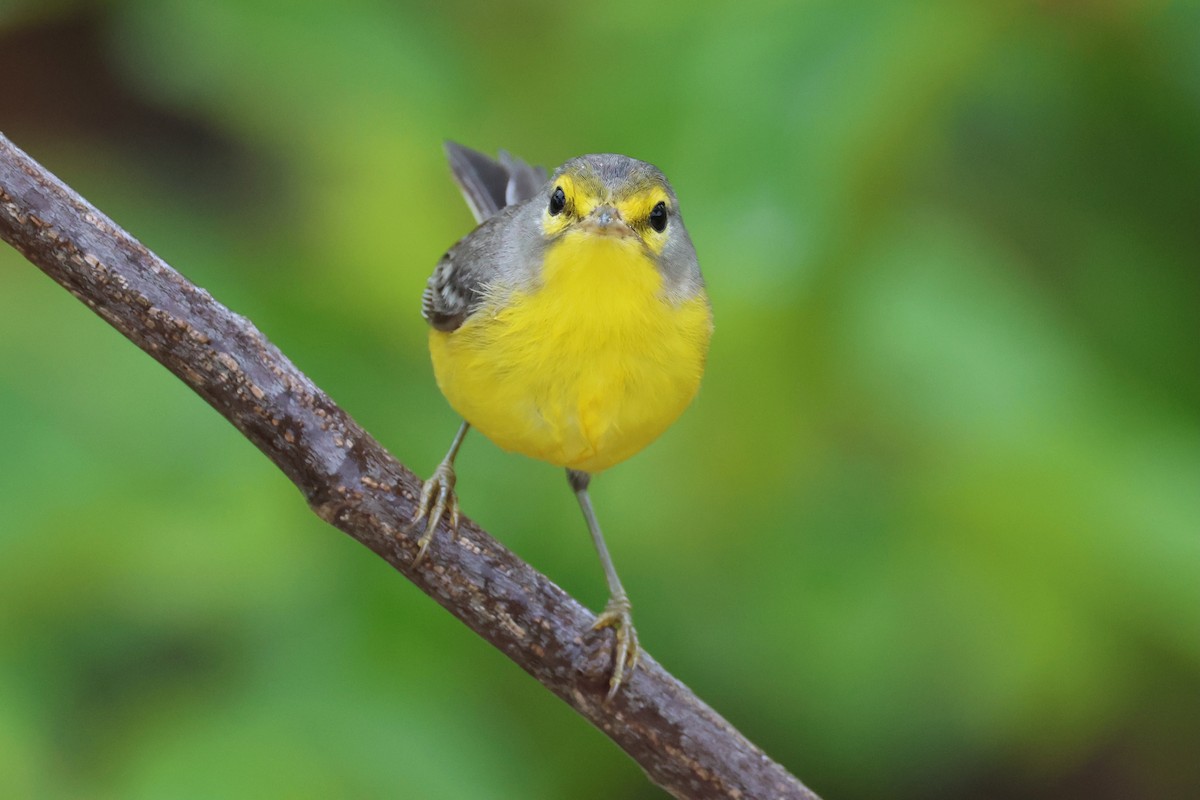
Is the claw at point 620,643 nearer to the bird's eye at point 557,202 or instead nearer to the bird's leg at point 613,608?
the bird's leg at point 613,608

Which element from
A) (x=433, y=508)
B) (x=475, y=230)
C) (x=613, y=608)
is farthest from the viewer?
(x=475, y=230)

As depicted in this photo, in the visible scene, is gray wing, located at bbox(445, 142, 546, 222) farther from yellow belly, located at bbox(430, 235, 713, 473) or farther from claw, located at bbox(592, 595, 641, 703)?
claw, located at bbox(592, 595, 641, 703)

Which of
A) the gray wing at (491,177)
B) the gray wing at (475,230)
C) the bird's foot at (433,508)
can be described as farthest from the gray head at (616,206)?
the gray wing at (491,177)

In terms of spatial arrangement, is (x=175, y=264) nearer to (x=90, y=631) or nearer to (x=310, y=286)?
(x=310, y=286)

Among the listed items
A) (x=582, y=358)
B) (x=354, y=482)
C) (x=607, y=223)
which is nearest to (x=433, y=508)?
(x=354, y=482)

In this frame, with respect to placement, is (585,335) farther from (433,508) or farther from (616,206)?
(433,508)

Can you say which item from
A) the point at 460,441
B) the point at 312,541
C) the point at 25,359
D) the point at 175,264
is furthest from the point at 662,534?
the point at 25,359
